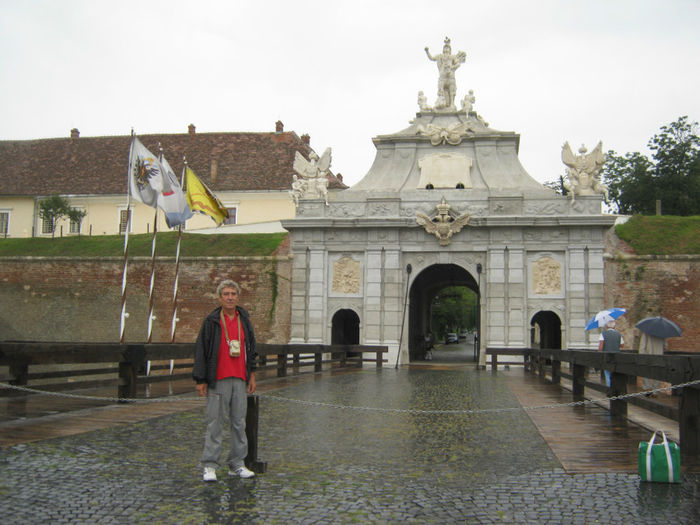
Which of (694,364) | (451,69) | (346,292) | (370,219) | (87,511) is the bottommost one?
(87,511)

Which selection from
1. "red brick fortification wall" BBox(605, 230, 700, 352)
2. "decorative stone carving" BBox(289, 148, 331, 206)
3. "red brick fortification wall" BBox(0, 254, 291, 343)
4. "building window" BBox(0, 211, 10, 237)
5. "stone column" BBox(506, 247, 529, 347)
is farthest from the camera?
"building window" BBox(0, 211, 10, 237)

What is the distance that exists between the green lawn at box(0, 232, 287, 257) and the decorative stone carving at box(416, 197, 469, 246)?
7.08 m

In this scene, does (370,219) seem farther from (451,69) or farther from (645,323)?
(645,323)

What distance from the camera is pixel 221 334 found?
702 cm

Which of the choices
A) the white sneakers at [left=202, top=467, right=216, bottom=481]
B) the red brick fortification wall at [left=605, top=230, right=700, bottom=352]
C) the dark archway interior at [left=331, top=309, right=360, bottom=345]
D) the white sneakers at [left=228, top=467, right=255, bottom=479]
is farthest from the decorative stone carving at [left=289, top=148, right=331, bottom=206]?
the white sneakers at [left=202, top=467, right=216, bottom=481]

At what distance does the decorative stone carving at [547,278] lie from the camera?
29.2 m

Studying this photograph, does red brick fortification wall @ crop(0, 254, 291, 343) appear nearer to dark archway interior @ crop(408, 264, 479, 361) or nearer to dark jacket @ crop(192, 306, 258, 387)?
dark archway interior @ crop(408, 264, 479, 361)

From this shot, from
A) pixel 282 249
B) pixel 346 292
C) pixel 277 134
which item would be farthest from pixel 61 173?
pixel 346 292

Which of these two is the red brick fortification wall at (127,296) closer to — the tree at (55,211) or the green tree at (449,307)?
the tree at (55,211)

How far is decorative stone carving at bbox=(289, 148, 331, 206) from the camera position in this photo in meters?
31.2

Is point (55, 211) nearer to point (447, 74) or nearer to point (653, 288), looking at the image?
point (447, 74)

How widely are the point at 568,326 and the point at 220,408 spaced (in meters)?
24.0

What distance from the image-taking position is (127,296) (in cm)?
3334

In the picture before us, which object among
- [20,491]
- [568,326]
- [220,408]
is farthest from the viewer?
[568,326]
